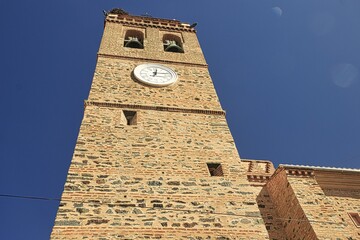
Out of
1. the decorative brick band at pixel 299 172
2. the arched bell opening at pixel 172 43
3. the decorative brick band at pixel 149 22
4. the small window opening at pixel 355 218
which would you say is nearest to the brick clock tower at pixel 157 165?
the decorative brick band at pixel 299 172

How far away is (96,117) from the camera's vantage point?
8430 millimetres

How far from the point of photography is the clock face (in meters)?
10.3

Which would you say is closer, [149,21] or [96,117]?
[96,117]

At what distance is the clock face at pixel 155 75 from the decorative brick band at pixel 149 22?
4.73 meters

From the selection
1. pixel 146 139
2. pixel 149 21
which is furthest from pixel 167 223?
pixel 149 21

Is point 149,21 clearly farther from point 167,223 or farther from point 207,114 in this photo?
point 167,223

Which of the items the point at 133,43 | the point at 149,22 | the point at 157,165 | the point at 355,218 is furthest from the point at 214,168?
the point at 149,22

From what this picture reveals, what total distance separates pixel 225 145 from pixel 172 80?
326 cm

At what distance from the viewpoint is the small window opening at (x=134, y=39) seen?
522 inches

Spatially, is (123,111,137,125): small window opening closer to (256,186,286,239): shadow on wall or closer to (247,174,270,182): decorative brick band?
(247,174,270,182): decorative brick band

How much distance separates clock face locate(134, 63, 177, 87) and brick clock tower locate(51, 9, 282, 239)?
32mm

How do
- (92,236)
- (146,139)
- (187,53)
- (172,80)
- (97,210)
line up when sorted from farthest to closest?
1. (187,53)
2. (172,80)
3. (146,139)
4. (97,210)
5. (92,236)

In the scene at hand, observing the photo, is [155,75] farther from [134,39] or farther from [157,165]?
[157,165]

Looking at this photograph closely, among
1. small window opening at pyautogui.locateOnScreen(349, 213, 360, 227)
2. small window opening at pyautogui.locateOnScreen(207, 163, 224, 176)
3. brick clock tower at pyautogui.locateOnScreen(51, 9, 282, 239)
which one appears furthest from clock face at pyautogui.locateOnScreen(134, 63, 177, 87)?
small window opening at pyautogui.locateOnScreen(349, 213, 360, 227)
